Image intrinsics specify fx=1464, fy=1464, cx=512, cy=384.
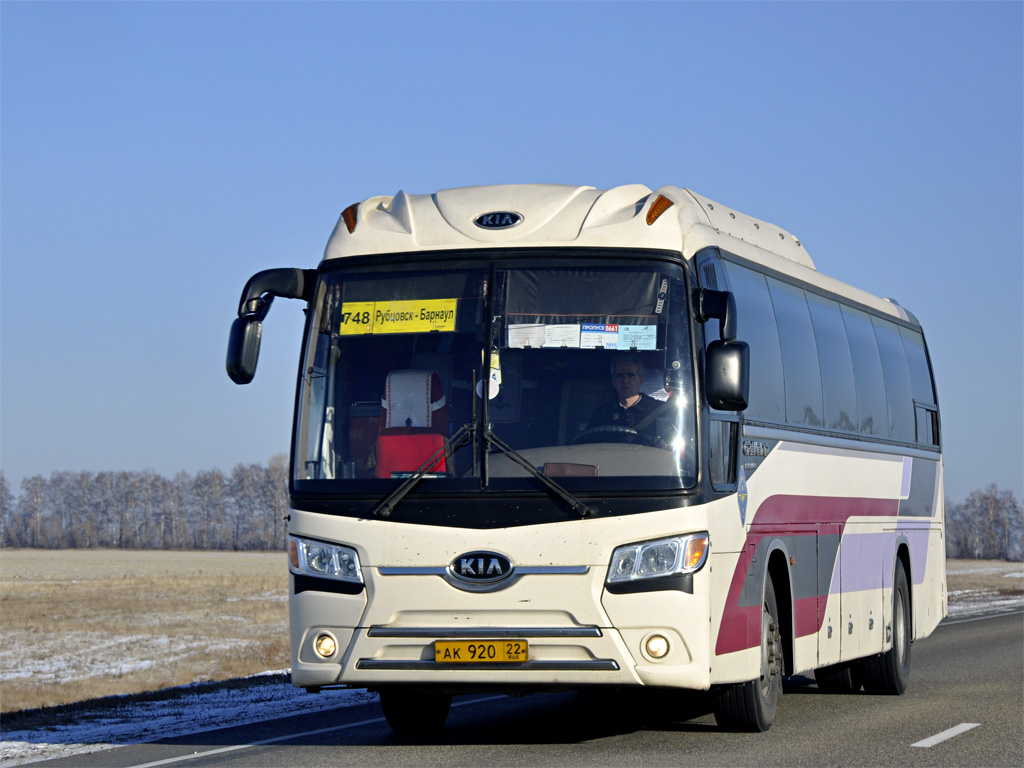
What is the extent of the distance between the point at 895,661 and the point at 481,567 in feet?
21.7

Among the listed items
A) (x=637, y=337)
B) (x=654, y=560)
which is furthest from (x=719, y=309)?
(x=654, y=560)

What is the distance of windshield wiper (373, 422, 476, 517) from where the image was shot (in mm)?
9281

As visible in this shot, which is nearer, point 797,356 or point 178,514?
point 797,356

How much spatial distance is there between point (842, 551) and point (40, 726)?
7029 millimetres

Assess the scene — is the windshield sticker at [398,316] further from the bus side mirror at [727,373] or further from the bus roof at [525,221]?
the bus side mirror at [727,373]

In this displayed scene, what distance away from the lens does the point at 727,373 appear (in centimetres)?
911

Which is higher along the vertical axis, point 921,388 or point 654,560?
point 921,388

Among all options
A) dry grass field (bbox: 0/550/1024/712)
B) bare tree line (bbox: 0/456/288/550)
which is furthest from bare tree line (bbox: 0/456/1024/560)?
dry grass field (bbox: 0/550/1024/712)

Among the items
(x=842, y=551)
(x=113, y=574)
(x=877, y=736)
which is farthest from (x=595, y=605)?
(x=113, y=574)

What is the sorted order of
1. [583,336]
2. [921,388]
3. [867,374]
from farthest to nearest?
[921,388], [867,374], [583,336]

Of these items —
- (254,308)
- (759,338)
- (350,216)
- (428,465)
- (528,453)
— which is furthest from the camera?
(759,338)

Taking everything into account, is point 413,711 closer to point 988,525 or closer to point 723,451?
point 723,451

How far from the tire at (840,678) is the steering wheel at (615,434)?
576 cm

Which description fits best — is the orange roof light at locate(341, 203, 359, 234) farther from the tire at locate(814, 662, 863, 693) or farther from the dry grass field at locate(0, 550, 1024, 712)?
the dry grass field at locate(0, 550, 1024, 712)
